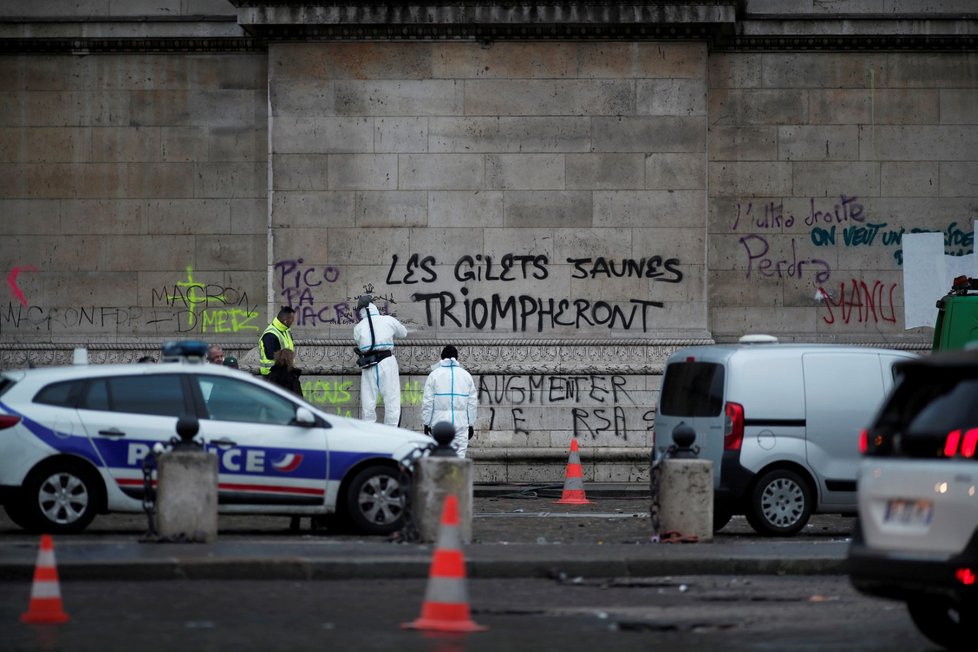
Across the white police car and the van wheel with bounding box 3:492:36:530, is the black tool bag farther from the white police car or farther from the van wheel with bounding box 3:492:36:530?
the van wheel with bounding box 3:492:36:530

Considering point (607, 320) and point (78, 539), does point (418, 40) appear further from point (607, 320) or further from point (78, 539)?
point (78, 539)

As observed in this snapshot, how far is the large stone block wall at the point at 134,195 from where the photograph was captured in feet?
78.6

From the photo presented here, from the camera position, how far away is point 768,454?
52.8 feet

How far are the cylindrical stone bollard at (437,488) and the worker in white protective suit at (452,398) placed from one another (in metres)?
6.19

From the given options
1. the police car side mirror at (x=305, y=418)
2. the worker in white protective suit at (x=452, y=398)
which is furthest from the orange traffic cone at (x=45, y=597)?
the worker in white protective suit at (x=452, y=398)

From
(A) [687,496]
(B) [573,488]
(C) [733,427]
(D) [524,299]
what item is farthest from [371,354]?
(A) [687,496]

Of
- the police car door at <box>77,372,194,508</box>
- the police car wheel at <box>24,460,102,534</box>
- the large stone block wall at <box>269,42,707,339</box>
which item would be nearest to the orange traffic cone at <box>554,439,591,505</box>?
the large stone block wall at <box>269,42,707,339</box>

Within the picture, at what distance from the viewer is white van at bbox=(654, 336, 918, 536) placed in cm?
1609

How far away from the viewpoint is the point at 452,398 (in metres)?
20.8

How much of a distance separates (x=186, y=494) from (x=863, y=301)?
1268 centimetres

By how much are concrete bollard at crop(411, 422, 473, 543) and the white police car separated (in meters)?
1.11

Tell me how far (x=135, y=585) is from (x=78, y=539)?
2723mm

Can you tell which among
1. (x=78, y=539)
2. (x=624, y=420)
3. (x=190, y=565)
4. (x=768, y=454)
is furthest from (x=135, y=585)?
(x=624, y=420)

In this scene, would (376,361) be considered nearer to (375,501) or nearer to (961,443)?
(375,501)
